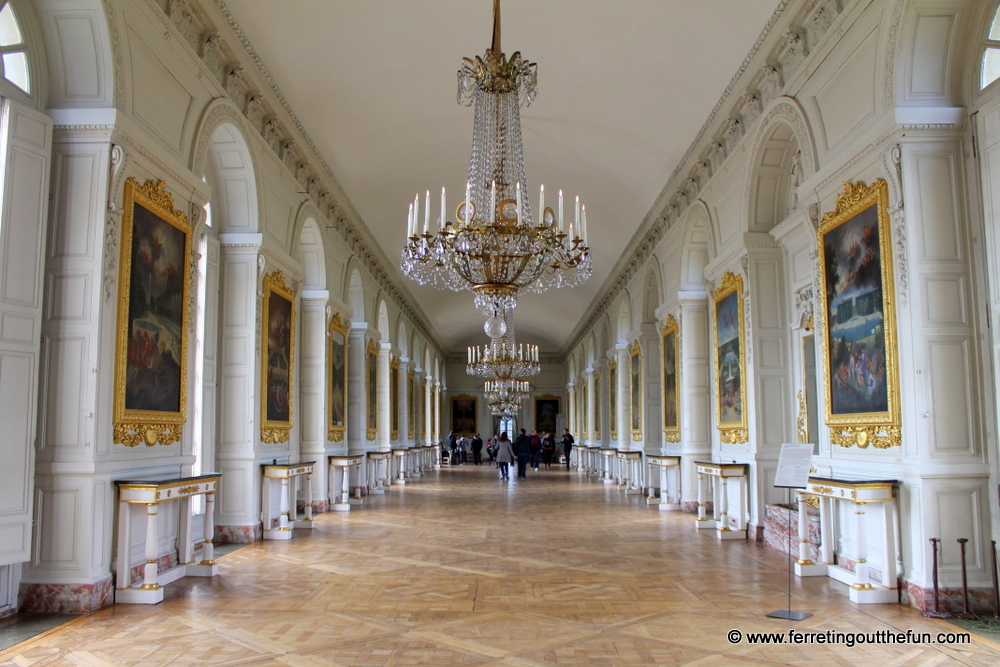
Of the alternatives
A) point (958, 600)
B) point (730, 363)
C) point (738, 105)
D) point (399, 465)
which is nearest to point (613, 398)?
point (399, 465)

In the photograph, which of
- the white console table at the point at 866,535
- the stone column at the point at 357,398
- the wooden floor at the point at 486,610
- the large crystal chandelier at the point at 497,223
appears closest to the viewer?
the wooden floor at the point at 486,610

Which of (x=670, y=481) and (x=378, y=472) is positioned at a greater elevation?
Answer: (x=670, y=481)

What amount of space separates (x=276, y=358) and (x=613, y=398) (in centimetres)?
1399

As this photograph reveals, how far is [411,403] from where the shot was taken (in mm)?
28438

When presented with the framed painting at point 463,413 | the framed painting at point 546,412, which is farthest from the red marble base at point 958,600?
the framed painting at point 463,413

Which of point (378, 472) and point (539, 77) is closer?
point (539, 77)

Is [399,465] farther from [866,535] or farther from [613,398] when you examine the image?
[866,535]

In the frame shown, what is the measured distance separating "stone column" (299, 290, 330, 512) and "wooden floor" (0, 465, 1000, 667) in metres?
3.20

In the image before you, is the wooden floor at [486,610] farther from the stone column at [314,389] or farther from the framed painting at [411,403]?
the framed painting at [411,403]

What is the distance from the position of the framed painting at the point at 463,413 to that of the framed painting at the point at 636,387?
84.8ft

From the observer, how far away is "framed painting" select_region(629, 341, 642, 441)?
18422mm

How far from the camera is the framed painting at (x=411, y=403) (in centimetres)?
2698

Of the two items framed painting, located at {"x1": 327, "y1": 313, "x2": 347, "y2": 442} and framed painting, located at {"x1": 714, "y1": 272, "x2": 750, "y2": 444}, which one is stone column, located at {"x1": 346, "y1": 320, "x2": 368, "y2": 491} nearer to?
framed painting, located at {"x1": 327, "y1": 313, "x2": 347, "y2": 442}

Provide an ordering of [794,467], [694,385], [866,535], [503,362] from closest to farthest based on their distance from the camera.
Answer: [794,467]
[866,535]
[694,385]
[503,362]
